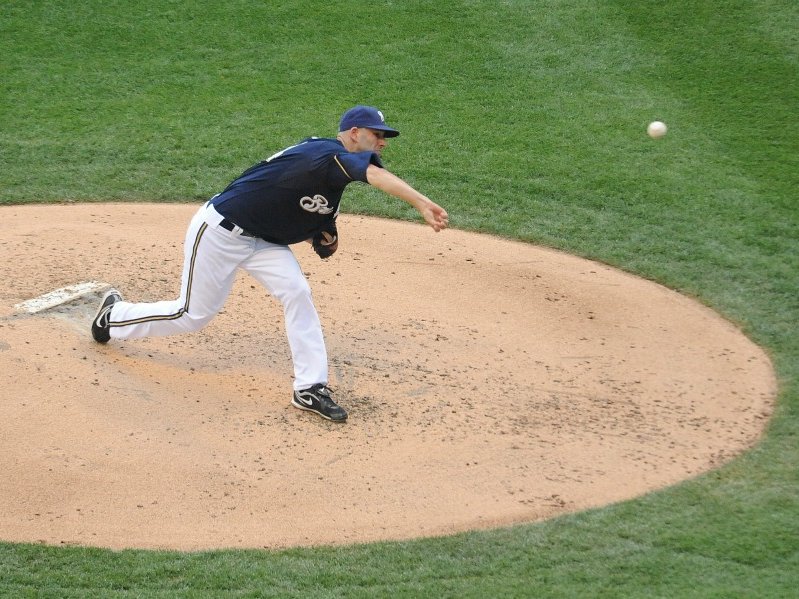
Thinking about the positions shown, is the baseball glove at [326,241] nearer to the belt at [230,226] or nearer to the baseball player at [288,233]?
the baseball player at [288,233]

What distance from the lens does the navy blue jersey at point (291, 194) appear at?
19.1 ft

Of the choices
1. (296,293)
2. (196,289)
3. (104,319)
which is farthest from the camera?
(104,319)

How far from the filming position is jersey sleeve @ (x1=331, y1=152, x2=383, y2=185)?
559 centimetres

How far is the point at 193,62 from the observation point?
1192 centimetres

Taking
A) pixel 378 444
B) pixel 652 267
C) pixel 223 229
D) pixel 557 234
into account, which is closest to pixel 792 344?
pixel 652 267

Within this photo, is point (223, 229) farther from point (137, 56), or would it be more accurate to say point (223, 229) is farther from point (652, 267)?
point (137, 56)

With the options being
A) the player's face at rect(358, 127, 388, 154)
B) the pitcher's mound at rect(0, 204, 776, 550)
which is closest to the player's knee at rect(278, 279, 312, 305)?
the pitcher's mound at rect(0, 204, 776, 550)

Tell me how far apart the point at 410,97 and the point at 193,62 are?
2.50m

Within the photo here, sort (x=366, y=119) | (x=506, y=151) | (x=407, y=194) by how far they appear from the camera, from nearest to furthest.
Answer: (x=407, y=194)
(x=366, y=119)
(x=506, y=151)

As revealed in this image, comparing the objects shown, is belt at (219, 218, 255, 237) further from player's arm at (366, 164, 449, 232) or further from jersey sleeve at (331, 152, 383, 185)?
player's arm at (366, 164, 449, 232)

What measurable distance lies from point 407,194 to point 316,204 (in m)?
0.73

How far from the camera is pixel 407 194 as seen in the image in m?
5.41

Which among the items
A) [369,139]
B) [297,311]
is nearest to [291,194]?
[369,139]

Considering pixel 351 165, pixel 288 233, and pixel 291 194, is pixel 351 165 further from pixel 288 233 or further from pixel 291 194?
pixel 288 233
